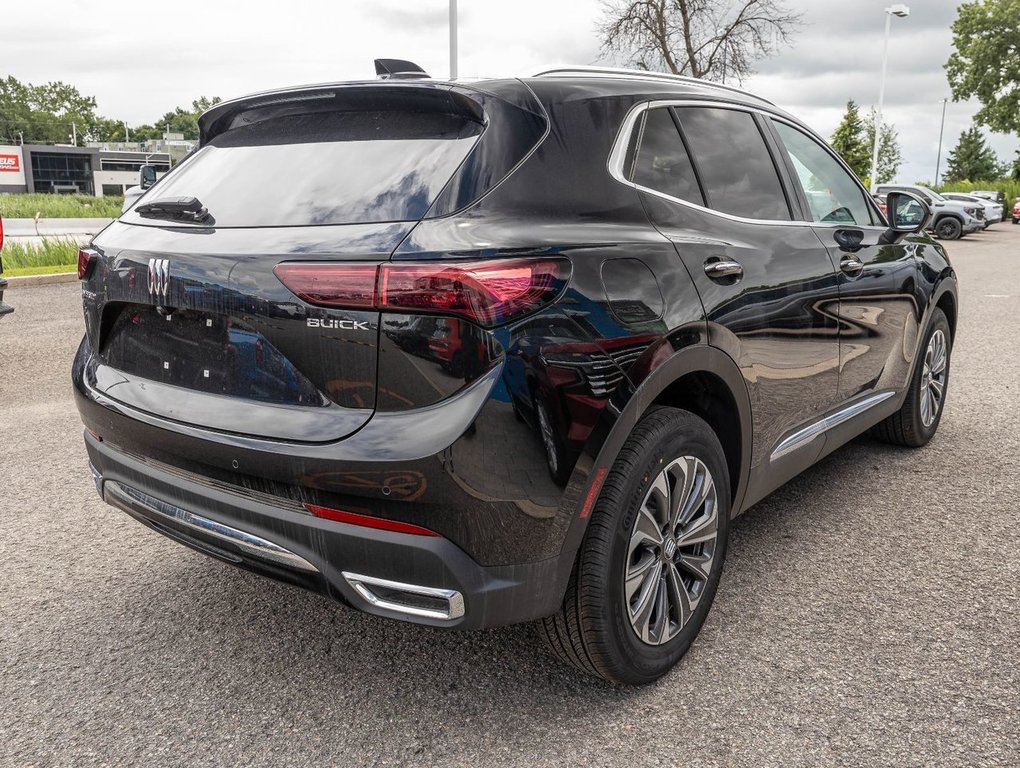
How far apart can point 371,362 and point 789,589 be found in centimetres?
196

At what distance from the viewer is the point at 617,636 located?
8.02 ft

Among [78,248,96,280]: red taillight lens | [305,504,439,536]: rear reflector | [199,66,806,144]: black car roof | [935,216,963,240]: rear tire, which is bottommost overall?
[935,216,963,240]: rear tire

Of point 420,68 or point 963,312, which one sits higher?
point 420,68

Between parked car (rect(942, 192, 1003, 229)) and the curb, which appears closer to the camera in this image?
the curb

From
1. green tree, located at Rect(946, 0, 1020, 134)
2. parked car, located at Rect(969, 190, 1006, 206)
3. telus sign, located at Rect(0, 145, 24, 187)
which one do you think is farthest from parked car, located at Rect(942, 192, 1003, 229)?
telus sign, located at Rect(0, 145, 24, 187)

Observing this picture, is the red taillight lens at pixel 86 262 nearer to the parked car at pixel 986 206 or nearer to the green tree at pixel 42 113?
the parked car at pixel 986 206

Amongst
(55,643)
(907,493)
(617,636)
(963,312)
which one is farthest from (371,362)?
(963,312)

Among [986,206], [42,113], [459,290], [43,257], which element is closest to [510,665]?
[459,290]

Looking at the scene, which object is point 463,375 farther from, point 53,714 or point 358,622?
point 53,714

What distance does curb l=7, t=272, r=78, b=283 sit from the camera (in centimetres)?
1196

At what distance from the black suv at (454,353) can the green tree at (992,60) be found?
61.2 m

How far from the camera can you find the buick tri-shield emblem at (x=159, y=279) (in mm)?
2424

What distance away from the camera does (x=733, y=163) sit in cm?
321

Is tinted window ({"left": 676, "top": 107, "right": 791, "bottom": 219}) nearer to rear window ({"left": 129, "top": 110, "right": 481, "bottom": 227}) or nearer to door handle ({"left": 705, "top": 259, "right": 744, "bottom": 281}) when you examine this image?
door handle ({"left": 705, "top": 259, "right": 744, "bottom": 281})
